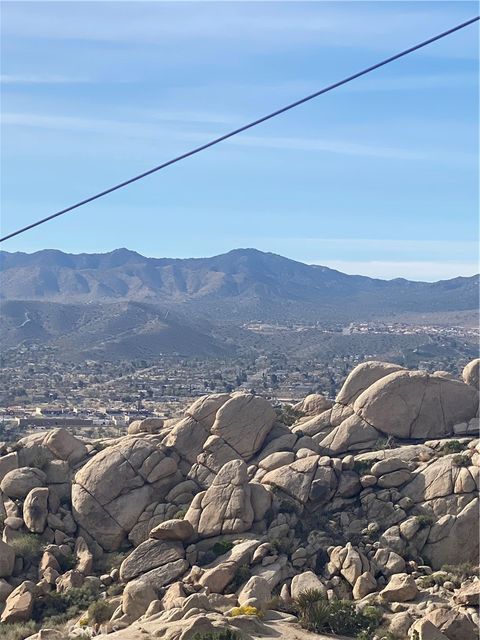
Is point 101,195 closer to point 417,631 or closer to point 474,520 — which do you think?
point 417,631

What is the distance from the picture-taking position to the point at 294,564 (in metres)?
38.9

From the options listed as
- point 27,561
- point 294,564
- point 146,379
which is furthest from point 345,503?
point 146,379

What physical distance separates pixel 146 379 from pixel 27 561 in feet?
431

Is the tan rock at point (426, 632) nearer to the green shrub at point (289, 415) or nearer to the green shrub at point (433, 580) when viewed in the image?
the green shrub at point (433, 580)

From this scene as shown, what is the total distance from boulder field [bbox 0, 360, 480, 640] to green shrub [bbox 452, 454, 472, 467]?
79mm

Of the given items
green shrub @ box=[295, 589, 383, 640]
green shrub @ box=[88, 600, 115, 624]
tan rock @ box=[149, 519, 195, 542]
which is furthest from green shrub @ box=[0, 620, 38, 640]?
green shrub @ box=[295, 589, 383, 640]

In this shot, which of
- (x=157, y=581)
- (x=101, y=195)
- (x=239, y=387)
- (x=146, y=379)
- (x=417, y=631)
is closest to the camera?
(x=101, y=195)

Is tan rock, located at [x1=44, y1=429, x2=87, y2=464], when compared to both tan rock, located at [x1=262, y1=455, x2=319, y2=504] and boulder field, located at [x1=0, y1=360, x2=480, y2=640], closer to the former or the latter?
boulder field, located at [x1=0, y1=360, x2=480, y2=640]

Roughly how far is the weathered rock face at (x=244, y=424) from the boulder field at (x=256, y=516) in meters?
0.07

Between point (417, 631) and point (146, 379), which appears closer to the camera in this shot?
point (417, 631)

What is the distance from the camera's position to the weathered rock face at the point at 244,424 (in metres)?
47.2

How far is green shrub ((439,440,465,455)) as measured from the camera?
1740 inches

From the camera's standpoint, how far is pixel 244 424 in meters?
47.7

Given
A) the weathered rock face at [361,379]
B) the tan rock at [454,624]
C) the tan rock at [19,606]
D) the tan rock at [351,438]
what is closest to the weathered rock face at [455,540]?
the tan rock at [454,624]
